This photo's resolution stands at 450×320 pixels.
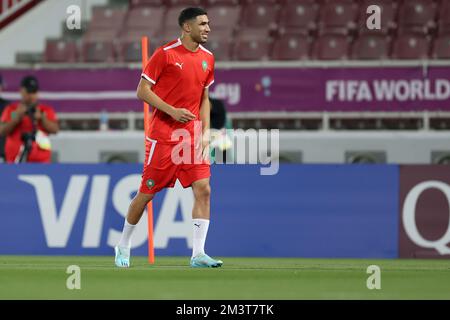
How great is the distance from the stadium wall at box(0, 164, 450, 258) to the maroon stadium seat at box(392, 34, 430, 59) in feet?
20.4

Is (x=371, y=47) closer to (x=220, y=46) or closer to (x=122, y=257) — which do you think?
(x=220, y=46)

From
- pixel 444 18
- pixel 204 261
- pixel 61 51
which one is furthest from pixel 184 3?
pixel 204 261

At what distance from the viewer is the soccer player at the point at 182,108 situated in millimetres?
10766

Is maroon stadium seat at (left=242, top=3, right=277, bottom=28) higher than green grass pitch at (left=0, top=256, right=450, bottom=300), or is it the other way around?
maroon stadium seat at (left=242, top=3, right=277, bottom=28)

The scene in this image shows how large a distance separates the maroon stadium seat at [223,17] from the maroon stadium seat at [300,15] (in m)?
0.82

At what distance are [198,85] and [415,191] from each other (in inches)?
167

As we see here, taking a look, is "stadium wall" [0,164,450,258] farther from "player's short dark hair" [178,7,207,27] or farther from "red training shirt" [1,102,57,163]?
"player's short dark hair" [178,7,207,27]

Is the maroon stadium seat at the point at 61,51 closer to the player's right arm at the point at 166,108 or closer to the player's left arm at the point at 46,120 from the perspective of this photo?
the player's left arm at the point at 46,120

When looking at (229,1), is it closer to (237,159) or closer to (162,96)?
(237,159)

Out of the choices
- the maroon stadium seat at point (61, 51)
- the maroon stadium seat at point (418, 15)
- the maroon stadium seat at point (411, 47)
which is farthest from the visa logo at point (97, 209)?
the maroon stadium seat at point (418, 15)

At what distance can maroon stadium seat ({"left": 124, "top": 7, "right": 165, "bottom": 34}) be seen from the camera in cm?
2188

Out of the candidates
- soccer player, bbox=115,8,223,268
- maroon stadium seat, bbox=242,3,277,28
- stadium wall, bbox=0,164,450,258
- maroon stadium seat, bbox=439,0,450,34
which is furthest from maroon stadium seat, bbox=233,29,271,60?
soccer player, bbox=115,8,223,268

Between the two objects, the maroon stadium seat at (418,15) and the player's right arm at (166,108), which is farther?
the maroon stadium seat at (418,15)

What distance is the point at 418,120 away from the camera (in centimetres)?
1944
